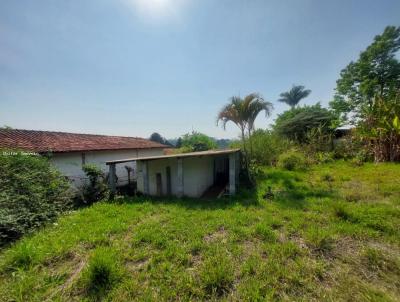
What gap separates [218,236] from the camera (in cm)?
421

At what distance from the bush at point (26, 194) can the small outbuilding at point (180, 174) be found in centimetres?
210

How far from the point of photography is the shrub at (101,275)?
9.20ft

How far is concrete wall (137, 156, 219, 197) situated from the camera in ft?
26.8

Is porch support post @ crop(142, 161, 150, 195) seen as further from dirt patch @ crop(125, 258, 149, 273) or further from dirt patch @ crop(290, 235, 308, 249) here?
dirt patch @ crop(290, 235, 308, 249)

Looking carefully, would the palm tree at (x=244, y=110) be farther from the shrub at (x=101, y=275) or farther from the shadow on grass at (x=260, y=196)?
the shrub at (x=101, y=275)

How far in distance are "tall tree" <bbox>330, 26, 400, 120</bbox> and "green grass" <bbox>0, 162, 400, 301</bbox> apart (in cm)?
1534

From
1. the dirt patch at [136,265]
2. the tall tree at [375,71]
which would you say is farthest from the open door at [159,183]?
the tall tree at [375,71]

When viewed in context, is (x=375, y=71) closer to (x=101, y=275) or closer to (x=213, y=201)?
(x=213, y=201)

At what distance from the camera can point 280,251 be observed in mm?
3465

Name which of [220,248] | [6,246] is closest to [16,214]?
[6,246]

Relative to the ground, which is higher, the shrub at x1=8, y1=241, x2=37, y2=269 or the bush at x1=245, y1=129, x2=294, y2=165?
the bush at x1=245, y1=129, x2=294, y2=165

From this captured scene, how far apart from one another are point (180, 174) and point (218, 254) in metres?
4.40

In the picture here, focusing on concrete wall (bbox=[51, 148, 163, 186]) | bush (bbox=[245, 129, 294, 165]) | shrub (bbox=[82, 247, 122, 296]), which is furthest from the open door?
bush (bbox=[245, 129, 294, 165])

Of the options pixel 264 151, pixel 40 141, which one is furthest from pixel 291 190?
pixel 40 141
